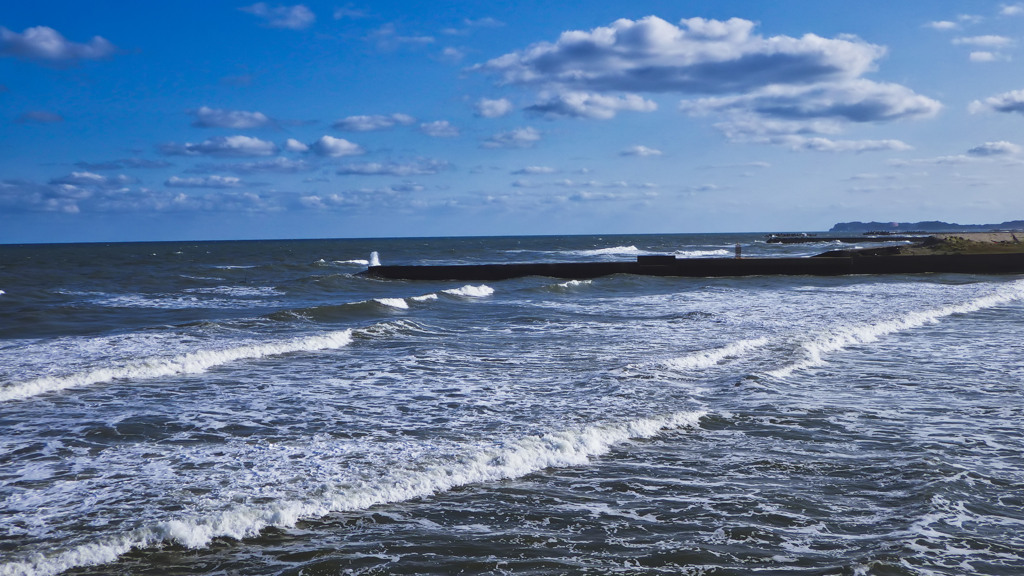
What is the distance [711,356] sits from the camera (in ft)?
42.5

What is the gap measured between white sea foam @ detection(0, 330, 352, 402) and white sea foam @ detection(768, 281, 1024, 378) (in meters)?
8.62

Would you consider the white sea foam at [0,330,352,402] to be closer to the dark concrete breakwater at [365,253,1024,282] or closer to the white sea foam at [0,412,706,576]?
the white sea foam at [0,412,706,576]

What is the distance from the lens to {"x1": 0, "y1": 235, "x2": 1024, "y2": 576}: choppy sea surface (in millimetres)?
5098

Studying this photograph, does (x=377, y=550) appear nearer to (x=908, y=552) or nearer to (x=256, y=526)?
(x=256, y=526)

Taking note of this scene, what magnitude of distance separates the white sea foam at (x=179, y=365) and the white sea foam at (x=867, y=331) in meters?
8.62

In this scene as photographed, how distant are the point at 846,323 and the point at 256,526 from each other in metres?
14.8

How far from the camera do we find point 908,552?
4.93 metres

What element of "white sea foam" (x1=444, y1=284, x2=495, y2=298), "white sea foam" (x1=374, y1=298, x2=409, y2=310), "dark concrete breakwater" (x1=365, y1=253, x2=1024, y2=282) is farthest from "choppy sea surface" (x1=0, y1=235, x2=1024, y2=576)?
"dark concrete breakwater" (x1=365, y1=253, x2=1024, y2=282)

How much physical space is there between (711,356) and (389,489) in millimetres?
7857

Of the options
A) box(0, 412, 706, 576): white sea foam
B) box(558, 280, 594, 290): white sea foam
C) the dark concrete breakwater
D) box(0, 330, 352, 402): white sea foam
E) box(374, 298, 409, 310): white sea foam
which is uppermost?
the dark concrete breakwater

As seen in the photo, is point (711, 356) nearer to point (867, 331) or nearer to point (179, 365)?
point (867, 331)

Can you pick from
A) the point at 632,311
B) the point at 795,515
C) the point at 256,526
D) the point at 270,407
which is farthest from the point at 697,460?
the point at 632,311

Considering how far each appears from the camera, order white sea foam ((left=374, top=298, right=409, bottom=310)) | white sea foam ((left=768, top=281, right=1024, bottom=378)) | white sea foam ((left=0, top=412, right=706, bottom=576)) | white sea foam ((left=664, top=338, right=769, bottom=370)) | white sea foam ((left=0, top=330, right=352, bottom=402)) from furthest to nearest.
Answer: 1. white sea foam ((left=374, top=298, right=409, bottom=310))
2. white sea foam ((left=768, top=281, right=1024, bottom=378))
3. white sea foam ((left=664, top=338, right=769, bottom=370))
4. white sea foam ((left=0, top=330, right=352, bottom=402))
5. white sea foam ((left=0, top=412, right=706, bottom=576))

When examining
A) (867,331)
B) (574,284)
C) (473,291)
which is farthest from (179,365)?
(574,284)
